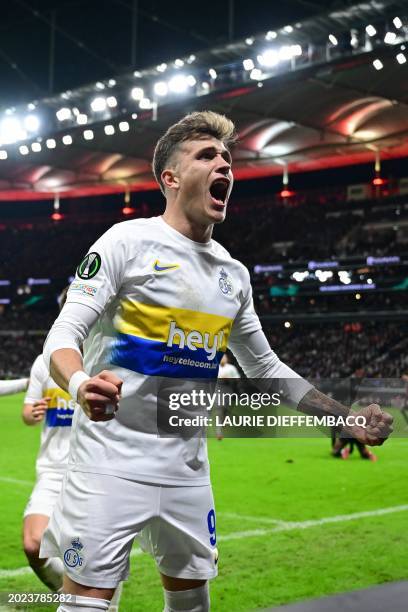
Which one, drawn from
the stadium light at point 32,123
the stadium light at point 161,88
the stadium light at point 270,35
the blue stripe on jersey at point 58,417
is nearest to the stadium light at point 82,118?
the stadium light at point 32,123

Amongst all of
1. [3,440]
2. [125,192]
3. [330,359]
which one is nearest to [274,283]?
[330,359]

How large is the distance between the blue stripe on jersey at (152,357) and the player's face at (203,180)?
0.50m

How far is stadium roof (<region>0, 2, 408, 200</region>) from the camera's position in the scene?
88.2 feet

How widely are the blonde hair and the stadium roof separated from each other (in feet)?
72.8

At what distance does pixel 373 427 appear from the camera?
2.83 m

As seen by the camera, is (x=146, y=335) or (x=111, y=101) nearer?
(x=146, y=335)

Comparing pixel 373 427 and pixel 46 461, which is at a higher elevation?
pixel 373 427

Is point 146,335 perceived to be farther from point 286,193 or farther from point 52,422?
point 286,193

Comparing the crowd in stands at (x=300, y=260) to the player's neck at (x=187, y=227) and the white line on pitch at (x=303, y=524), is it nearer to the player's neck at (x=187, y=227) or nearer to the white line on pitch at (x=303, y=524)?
the white line on pitch at (x=303, y=524)

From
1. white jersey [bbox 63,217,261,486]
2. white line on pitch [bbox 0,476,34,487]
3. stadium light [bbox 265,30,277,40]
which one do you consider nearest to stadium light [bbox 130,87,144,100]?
stadium light [bbox 265,30,277,40]

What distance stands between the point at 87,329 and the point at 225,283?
629mm

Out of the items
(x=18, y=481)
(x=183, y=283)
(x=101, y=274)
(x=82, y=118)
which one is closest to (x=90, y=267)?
(x=101, y=274)

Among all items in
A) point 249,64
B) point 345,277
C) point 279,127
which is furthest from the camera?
point 345,277

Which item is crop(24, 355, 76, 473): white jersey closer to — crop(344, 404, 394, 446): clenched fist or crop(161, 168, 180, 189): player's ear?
crop(161, 168, 180, 189): player's ear
